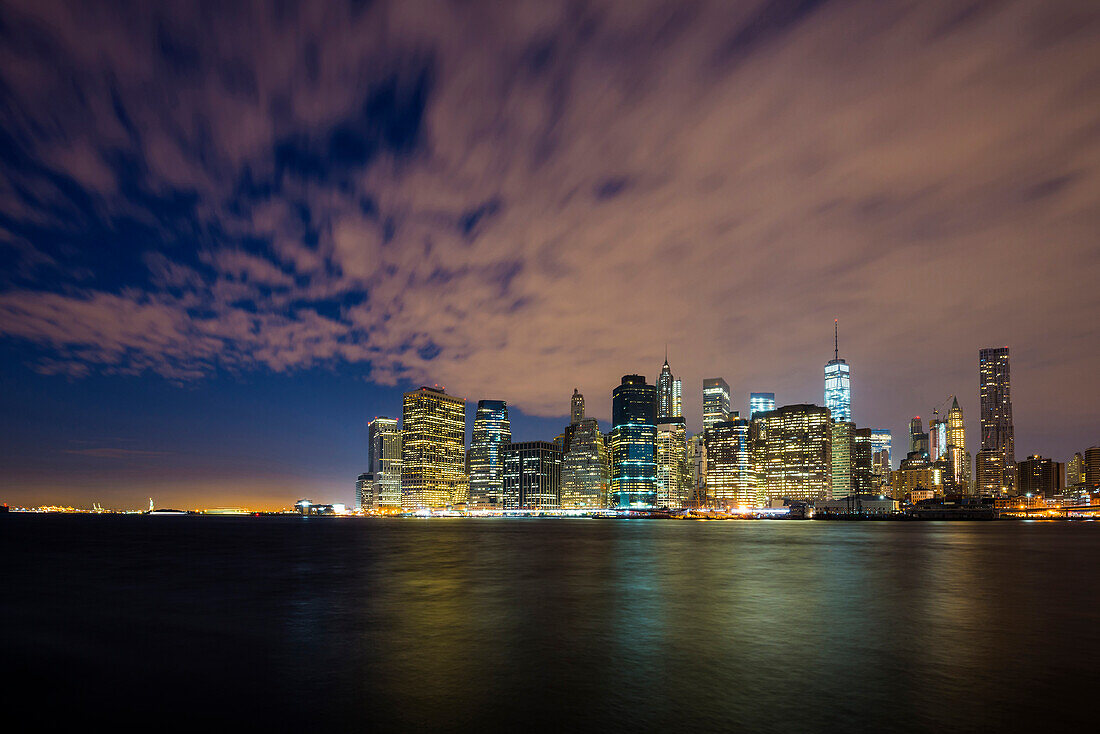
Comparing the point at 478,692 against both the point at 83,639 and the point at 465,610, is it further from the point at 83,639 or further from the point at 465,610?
the point at 83,639

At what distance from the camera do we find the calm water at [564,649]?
20844mm

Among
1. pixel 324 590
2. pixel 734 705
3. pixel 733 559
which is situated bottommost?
pixel 733 559

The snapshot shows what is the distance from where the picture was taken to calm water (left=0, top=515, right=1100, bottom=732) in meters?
20.8

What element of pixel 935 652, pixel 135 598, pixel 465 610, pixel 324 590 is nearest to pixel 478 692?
A: pixel 465 610

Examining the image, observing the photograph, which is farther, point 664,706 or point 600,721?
point 664,706

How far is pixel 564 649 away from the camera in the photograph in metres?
29.0

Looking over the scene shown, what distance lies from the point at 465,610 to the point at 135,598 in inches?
982

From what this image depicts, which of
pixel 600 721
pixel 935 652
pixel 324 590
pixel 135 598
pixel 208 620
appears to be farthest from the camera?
pixel 324 590

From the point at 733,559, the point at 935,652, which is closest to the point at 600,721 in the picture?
the point at 935,652

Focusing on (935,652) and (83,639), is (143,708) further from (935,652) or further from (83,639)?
(935,652)

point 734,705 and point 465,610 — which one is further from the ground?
point 734,705

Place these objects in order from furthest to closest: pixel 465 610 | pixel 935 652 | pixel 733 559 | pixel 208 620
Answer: pixel 733 559
pixel 465 610
pixel 208 620
pixel 935 652

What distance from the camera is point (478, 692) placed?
2242 cm

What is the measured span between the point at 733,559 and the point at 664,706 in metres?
63.2
